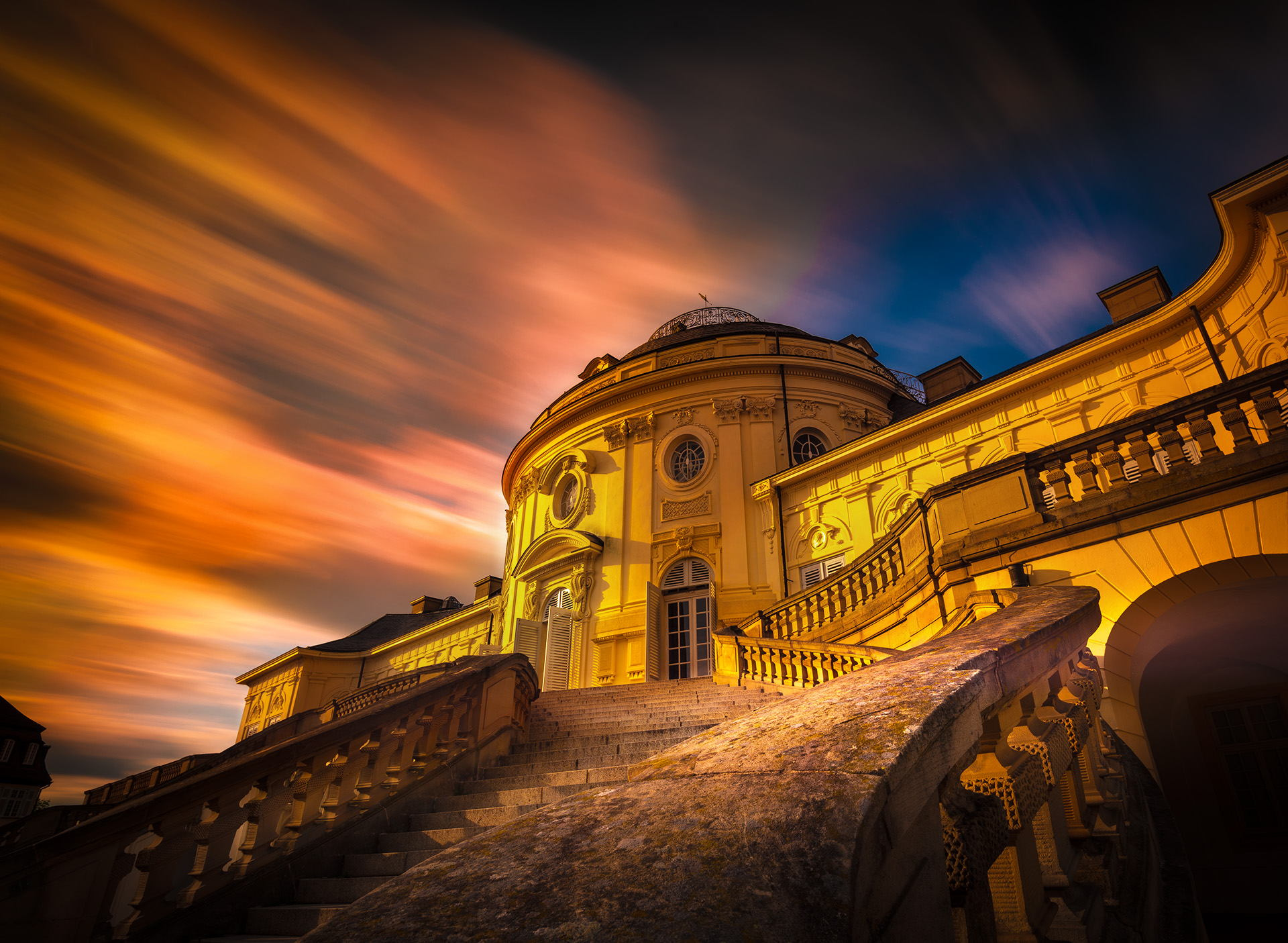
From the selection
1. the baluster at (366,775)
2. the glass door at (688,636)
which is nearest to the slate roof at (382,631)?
the glass door at (688,636)

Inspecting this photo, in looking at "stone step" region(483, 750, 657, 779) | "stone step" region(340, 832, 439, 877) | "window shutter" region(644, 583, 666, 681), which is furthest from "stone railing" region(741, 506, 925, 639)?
"window shutter" region(644, 583, 666, 681)

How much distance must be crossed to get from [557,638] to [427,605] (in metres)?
20.0

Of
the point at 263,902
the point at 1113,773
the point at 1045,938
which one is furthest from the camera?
the point at 263,902

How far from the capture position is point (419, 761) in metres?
6.02

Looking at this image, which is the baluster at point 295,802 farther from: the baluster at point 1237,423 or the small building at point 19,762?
the small building at point 19,762

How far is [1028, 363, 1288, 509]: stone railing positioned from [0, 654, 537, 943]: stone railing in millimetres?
5946

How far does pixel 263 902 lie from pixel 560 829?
3748 millimetres

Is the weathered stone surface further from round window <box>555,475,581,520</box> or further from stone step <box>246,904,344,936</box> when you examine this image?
round window <box>555,475,581,520</box>

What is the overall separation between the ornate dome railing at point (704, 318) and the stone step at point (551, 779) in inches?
921

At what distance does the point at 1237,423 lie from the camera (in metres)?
5.43

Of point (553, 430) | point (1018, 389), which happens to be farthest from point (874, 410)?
point (553, 430)

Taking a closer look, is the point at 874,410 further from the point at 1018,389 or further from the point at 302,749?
the point at 302,749

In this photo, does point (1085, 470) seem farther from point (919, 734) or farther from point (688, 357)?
point (688, 357)

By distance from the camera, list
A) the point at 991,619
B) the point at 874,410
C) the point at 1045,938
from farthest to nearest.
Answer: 1. the point at 874,410
2. the point at 991,619
3. the point at 1045,938
